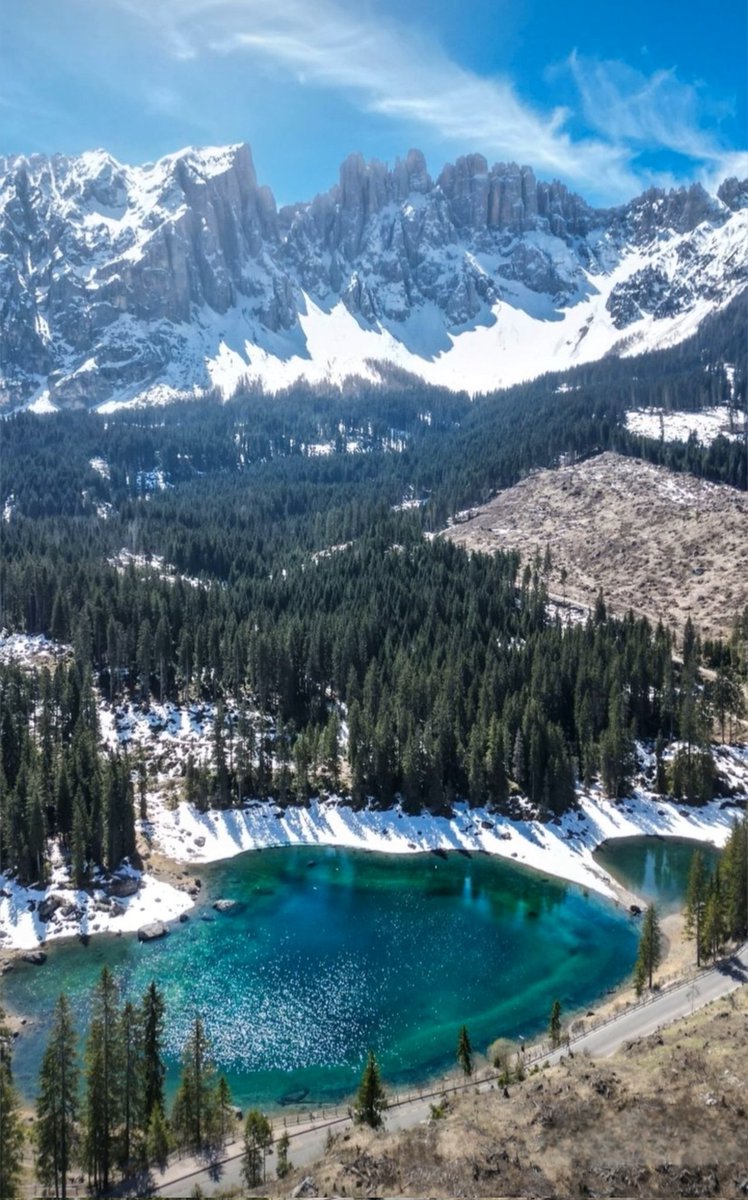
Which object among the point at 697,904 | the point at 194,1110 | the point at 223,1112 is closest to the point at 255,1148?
the point at 194,1110

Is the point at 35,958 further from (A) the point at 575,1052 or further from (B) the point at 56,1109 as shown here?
(A) the point at 575,1052

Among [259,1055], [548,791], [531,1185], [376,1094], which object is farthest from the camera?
[548,791]

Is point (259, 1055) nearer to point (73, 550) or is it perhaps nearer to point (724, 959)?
point (724, 959)

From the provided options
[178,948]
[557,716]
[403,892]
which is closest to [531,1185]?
[178,948]

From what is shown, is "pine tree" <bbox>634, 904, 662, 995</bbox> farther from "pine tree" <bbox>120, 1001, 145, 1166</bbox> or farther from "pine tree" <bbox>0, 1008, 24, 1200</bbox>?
"pine tree" <bbox>0, 1008, 24, 1200</bbox>

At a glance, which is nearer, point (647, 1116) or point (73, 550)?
point (647, 1116)

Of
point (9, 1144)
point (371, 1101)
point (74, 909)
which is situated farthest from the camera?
point (74, 909)

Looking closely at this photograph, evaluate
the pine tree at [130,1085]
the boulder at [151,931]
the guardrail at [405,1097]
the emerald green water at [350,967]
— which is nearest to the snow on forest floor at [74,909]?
the boulder at [151,931]
